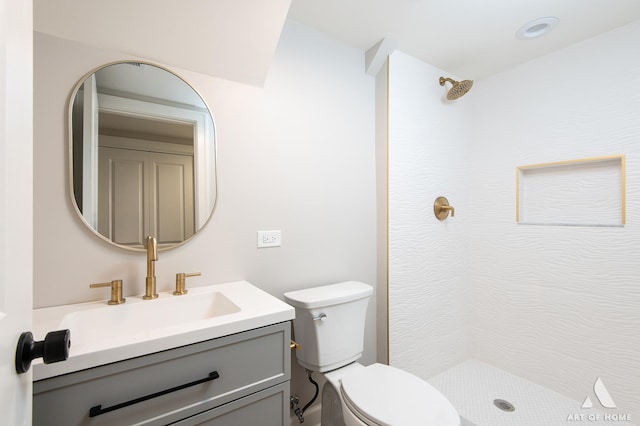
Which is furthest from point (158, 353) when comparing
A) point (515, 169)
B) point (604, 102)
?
point (604, 102)

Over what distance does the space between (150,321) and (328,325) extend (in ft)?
2.53

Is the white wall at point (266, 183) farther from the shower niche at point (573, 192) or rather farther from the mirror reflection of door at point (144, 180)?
the shower niche at point (573, 192)

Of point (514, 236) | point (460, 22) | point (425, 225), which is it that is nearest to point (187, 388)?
point (425, 225)

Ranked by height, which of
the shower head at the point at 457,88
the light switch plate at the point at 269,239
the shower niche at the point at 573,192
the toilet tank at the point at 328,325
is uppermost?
the shower head at the point at 457,88

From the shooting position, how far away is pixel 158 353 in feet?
2.52

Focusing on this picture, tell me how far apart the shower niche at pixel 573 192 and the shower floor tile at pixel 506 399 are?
1155 mm

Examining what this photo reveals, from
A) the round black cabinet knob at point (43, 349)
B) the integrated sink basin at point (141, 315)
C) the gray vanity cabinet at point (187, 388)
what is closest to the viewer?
the round black cabinet knob at point (43, 349)

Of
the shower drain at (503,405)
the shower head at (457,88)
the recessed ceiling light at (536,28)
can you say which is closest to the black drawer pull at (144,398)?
the shower drain at (503,405)

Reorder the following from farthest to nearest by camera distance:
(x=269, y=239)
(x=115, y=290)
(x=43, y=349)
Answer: (x=269, y=239) < (x=115, y=290) < (x=43, y=349)

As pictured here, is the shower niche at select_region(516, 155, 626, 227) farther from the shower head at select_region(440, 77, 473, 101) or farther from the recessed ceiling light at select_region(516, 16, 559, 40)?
the recessed ceiling light at select_region(516, 16, 559, 40)

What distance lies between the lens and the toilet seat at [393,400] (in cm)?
101

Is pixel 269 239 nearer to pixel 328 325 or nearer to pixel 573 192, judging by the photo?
pixel 328 325

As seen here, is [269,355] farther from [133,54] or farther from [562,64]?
[562,64]

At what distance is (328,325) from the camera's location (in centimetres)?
136
